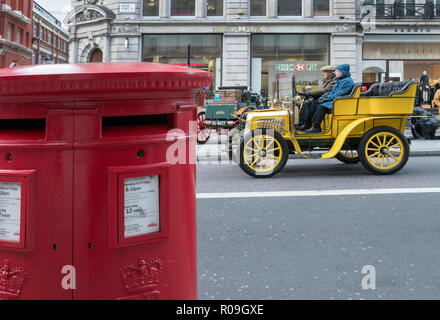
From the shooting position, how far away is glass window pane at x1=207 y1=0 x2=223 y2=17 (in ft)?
83.3

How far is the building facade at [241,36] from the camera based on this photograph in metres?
24.9

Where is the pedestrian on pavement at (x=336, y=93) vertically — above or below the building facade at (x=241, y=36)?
below

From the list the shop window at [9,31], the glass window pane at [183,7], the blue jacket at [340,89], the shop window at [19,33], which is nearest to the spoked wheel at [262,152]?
the blue jacket at [340,89]

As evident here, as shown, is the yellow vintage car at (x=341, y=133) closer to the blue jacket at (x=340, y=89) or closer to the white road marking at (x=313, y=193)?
the blue jacket at (x=340, y=89)

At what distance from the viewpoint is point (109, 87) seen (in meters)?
1.59

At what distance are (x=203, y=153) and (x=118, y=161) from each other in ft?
32.0

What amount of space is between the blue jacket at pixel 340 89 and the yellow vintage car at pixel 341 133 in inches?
5.2

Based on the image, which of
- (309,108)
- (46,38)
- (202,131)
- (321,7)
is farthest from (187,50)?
(46,38)

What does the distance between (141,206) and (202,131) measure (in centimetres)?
→ 1335

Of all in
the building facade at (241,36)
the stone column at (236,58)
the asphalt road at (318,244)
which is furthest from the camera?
the building facade at (241,36)

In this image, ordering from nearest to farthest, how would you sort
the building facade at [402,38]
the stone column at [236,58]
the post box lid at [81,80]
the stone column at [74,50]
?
the post box lid at [81,80] < the stone column at [236,58] < the building facade at [402,38] < the stone column at [74,50]

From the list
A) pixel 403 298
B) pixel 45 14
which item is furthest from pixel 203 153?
pixel 45 14

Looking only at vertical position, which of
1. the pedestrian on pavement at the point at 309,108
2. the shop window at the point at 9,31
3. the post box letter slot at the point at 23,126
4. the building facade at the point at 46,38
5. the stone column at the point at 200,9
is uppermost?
the building facade at the point at 46,38

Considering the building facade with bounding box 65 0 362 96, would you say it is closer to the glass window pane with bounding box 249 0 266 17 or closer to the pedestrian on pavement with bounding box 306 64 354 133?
the glass window pane with bounding box 249 0 266 17
